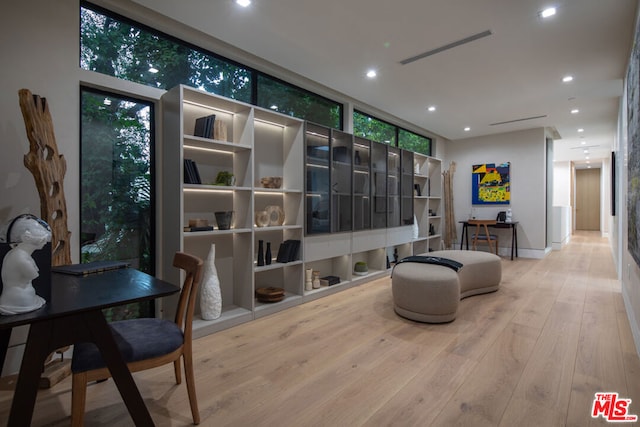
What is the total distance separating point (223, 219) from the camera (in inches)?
123

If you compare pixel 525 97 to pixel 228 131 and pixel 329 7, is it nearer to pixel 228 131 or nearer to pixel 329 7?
pixel 329 7

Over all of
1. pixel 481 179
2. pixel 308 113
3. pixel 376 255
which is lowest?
pixel 376 255

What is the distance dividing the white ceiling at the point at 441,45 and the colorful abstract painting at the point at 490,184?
2148mm

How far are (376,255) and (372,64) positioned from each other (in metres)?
2.82

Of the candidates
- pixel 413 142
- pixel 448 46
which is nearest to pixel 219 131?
pixel 448 46

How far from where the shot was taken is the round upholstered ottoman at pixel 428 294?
305 centimetres

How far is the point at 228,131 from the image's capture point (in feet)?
11.3

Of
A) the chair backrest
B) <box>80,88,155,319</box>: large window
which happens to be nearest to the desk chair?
<box>80,88,155,319</box>: large window

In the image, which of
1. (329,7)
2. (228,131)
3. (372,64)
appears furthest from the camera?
(372,64)

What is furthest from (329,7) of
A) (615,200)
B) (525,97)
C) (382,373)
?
(615,200)

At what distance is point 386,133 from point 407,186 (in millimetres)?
1184

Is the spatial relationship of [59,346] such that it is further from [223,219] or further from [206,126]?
[206,126]

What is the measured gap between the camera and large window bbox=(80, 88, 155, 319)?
2.65 metres

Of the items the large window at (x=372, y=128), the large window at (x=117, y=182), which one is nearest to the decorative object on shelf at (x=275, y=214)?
the large window at (x=117, y=182)
